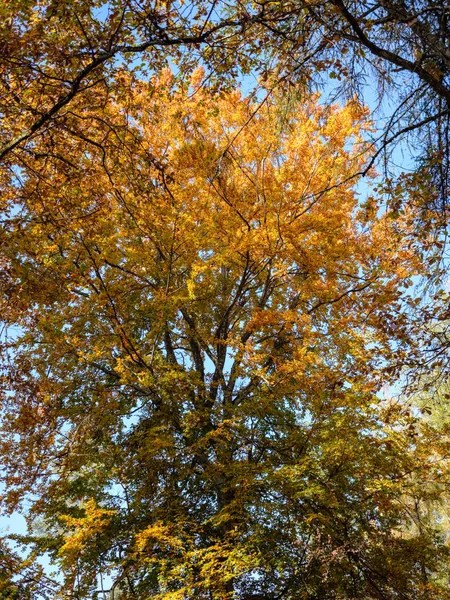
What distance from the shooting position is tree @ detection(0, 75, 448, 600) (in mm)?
4676

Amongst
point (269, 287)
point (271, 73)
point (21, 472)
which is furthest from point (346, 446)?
point (21, 472)

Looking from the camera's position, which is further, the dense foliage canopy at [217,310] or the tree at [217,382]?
the tree at [217,382]

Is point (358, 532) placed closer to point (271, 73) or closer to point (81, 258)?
point (81, 258)

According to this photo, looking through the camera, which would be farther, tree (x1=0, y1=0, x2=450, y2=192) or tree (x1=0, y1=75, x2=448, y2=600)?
tree (x1=0, y1=75, x2=448, y2=600)

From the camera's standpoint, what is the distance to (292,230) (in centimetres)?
599

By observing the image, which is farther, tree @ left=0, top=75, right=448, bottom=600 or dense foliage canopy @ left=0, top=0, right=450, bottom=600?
tree @ left=0, top=75, right=448, bottom=600

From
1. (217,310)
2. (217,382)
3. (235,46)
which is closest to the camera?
(235,46)

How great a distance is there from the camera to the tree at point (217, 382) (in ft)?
15.3

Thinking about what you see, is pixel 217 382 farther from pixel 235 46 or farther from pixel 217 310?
pixel 235 46

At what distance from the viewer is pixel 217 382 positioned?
6.42 meters

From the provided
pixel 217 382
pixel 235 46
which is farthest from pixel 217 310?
pixel 235 46

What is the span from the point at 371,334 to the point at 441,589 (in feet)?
→ 8.68

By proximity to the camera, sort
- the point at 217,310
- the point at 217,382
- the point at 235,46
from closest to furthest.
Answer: the point at 235,46 < the point at 217,382 < the point at 217,310

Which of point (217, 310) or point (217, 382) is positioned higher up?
point (217, 310)
